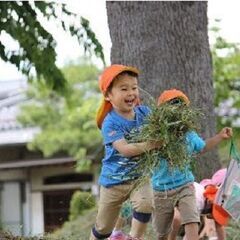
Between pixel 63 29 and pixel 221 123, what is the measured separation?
497 centimetres

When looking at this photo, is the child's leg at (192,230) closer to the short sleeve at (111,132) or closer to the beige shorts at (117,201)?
the beige shorts at (117,201)

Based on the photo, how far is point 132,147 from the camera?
454cm

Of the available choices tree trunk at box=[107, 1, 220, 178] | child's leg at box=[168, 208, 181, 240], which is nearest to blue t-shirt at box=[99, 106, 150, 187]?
child's leg at box=[168, 208, 181, 240]

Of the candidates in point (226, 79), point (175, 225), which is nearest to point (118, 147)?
point (175, 225)

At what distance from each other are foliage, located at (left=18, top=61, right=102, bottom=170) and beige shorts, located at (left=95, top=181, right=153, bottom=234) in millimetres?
9588

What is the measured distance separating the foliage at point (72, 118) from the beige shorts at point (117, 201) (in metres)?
9.59

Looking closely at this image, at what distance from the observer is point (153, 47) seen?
7504 millimetres

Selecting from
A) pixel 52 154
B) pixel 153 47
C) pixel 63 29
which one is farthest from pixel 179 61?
pixel 52 154

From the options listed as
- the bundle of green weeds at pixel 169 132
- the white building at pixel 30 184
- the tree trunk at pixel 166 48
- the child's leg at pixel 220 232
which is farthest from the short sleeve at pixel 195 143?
the white building at pixel 30 184

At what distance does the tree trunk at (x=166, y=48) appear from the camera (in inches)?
294

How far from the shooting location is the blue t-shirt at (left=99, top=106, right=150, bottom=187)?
476 cm

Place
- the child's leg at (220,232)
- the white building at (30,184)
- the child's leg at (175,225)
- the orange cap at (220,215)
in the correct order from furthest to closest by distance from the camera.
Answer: the white building at (30,184) < the child's leg at (220,232) < the orange cap at (220,215) < the child's leg at (175,225)

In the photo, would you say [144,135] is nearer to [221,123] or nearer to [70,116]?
[221,123]

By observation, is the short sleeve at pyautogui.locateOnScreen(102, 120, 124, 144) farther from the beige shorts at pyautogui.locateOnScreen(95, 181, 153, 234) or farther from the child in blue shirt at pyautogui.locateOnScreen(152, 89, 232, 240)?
the child in blue shirt at pyautogui.locateOnScreen(152, 89, 232, 240)
